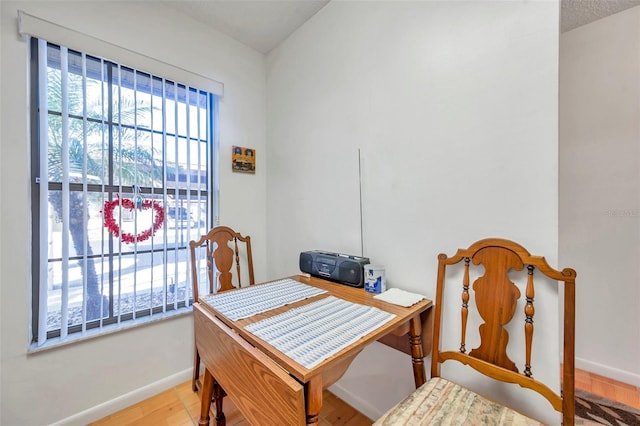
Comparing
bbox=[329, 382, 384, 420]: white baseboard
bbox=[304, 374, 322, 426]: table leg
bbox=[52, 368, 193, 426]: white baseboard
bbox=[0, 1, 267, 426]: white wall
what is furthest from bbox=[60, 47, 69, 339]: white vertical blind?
bbox=[329, 382, 384, 420]: white baseboard

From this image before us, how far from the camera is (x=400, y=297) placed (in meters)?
1.17

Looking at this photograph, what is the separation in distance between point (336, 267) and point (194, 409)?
4.05ft

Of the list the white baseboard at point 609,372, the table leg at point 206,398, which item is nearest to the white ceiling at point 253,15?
the table leg at point 206,398

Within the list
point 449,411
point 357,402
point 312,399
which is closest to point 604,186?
point 449,411

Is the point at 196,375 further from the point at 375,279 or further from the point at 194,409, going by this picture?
the point at 375,279

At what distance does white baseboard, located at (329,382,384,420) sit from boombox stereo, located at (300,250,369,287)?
75cm

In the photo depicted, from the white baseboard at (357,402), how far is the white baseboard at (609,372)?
1.64 m

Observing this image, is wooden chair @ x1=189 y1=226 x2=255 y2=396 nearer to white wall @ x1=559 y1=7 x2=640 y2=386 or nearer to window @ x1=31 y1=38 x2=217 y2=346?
window @ x1=31 y1=38 x2=217 y2=346

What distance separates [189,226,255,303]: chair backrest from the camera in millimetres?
1721

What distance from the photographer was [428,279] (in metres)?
1.22

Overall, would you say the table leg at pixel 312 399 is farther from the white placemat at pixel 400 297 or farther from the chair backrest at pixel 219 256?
the chair backrest at pixel 219 256

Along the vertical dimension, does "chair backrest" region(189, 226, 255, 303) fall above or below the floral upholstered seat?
above

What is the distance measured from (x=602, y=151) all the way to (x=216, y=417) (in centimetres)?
294

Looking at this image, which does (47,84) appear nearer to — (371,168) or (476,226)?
(371,168)
